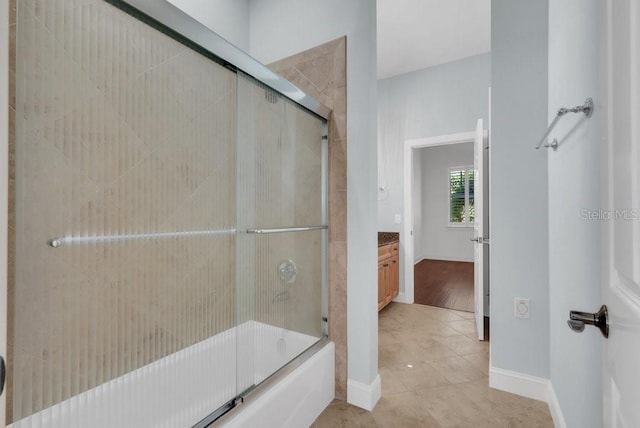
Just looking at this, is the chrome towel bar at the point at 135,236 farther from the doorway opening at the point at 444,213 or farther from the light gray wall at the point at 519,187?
the doorway opening at the point at 444,213

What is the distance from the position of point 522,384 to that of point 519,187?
1280mm

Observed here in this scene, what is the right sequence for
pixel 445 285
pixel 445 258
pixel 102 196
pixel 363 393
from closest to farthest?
pixel 102 196 → pixel 363 393 → pixel 445 285 → pixel 445 258

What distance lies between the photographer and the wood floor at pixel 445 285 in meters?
4.04

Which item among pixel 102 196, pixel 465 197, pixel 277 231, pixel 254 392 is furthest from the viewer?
pixel 465 197

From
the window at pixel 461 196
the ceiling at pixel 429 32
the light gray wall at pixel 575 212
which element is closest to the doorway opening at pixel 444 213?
the window at pixel 461 196

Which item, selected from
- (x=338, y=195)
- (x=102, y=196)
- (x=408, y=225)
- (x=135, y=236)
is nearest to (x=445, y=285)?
(x=408, y=225)

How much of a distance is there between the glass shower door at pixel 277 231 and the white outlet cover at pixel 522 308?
50.6 inches

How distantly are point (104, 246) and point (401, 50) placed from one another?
12.5ft

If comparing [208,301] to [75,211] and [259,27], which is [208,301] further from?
[259,27]

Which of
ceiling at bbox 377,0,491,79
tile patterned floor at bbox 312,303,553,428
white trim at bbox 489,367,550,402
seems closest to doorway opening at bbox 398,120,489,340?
ceiling at bbox 377,0,491,79

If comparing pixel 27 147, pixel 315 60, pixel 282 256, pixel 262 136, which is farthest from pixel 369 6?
pixel 27 147

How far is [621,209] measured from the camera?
562 mm

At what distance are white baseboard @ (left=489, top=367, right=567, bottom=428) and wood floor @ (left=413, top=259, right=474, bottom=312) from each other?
1.77m

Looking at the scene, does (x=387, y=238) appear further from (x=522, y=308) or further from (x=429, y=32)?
(x=429, y=32)
